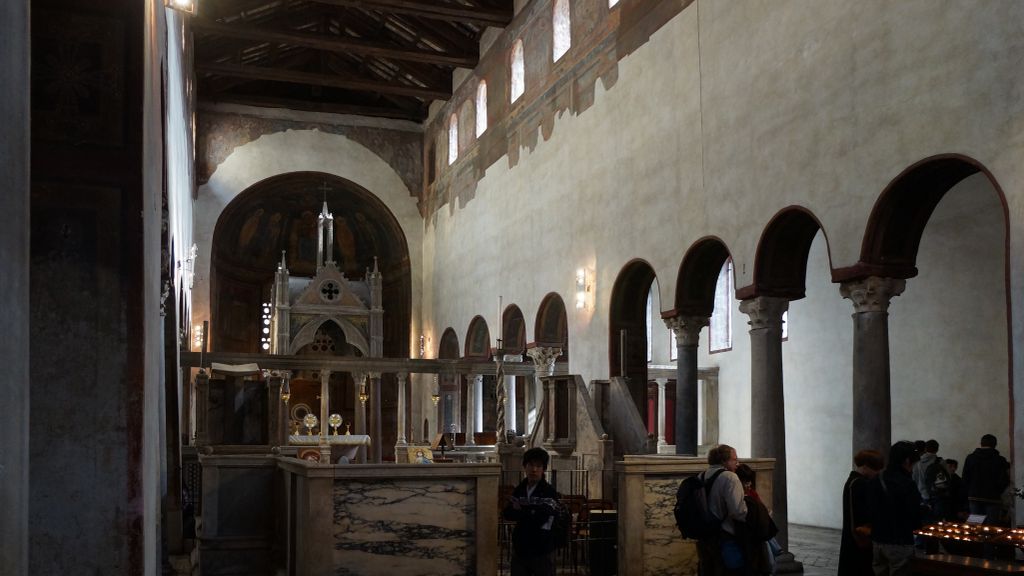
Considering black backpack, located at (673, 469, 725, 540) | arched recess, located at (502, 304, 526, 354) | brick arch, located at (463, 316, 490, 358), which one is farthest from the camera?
brick arch, located at (463, 316, 490, 358)

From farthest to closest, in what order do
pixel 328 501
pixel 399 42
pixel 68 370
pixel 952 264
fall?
pixel 399 42
pixel 952 264
pixel 328 501
pixel 68 370

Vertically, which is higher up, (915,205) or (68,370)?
(915,205)

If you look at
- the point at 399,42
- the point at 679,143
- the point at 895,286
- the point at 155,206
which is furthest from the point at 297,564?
the point at 399,42

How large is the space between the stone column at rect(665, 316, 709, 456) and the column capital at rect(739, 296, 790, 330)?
2.22m

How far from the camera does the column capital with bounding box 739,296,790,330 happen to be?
541 inches

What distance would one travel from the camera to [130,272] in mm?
5453

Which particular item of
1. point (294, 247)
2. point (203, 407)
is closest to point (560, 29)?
point (203, 407)

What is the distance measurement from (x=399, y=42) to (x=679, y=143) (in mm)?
15174

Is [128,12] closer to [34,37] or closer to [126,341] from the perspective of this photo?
[34,37]

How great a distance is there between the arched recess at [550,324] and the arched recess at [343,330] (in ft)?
32.0

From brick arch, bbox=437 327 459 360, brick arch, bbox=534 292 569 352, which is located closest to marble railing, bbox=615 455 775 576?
brick arch, bbox=534 292 569 352

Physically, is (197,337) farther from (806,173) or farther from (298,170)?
(806,173)

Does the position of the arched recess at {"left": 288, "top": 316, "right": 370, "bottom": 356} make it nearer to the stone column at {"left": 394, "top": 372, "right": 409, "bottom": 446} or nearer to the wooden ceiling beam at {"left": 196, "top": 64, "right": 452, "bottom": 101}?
the stone column at {"left": 394, "top": 372, "right": 409, "bottom": 446}

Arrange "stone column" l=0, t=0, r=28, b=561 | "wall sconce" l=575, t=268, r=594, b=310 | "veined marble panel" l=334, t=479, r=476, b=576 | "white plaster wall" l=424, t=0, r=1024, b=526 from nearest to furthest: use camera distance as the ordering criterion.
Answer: "stone column" l=0, t=0, r=28, b=561, "veined marble panel" l=334, t=479, r=476, b=576, "white plaster wall" l=424, t=0, r=1024, b=526, "wall sconce" l=575, t=268, r=594, b=310
